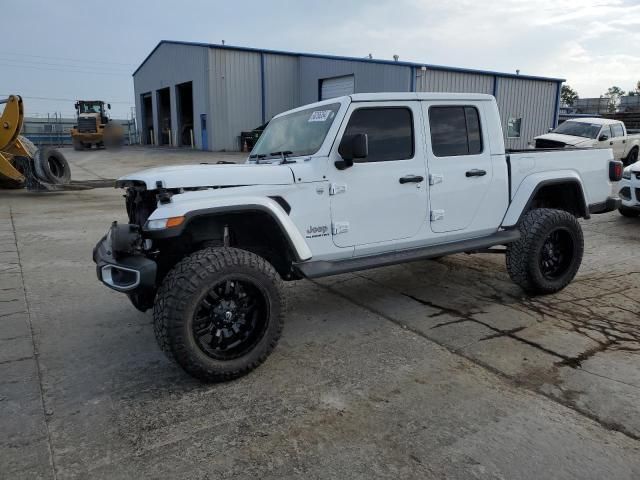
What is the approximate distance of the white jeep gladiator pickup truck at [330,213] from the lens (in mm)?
3266

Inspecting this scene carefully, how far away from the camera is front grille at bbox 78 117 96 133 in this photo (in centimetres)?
3306

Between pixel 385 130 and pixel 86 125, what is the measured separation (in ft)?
111

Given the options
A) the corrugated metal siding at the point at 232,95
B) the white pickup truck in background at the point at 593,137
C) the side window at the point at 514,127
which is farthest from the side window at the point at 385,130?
the corrugated metal siding at the point at 232,95

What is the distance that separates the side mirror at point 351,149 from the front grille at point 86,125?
3364 centimetres

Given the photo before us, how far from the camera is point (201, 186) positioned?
3.36 metres

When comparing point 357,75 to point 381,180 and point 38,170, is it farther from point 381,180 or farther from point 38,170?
point 381,180

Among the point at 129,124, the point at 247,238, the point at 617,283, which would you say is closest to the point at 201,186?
the point at 247,238

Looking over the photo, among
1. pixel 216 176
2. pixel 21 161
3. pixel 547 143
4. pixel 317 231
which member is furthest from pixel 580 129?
pixel 21 161

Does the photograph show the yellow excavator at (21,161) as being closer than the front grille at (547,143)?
Yes

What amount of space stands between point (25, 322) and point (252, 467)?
118 inches

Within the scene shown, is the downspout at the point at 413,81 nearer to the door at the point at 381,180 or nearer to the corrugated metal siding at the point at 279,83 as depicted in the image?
the corrugated metal siding at the point at 279,83

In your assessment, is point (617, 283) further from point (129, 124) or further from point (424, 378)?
point (129, 124)

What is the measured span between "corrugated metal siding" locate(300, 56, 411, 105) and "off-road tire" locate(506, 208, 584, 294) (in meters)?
18.0

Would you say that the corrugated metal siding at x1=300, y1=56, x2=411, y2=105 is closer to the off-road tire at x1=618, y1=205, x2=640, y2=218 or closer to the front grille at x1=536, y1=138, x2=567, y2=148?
the front grille at x1=536, y1=138, x2=567, y2=148
